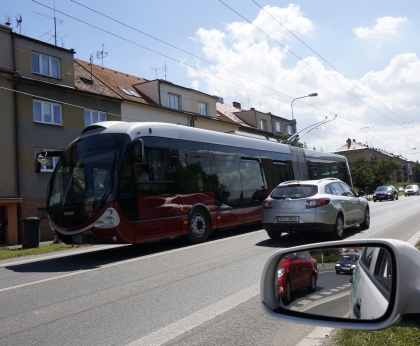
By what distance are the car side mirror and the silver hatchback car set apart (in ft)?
27.7

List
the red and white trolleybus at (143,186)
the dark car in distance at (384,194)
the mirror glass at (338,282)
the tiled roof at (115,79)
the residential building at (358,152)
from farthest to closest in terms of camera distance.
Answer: the residential building at (358,152), the dark car in distance at (384,194), the tiled roof at (115,79), the red and white trolleybus at (143,186), the mirror glass at (338,282)

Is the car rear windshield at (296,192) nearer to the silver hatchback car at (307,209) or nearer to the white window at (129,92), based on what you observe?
the silver hatchback car at (307,209)

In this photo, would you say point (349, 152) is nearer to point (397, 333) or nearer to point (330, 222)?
point (330, 222)

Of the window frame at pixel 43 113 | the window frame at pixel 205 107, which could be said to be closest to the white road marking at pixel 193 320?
the window frame at pixel 43 113

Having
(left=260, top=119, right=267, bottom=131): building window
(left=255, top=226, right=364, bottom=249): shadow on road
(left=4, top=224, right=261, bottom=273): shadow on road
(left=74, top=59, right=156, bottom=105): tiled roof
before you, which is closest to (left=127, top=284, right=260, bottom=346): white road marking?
(left=4, top=224, right=261, bottom=273): shadow on road

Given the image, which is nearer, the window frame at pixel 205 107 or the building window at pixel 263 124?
the window frame at pixel 205 107

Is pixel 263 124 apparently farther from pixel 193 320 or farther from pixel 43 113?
pixel 193 320

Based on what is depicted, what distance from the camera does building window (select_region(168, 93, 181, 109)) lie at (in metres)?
35.1

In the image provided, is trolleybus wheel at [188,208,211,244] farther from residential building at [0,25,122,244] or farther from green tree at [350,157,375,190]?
green tree at [350,157,375,190]

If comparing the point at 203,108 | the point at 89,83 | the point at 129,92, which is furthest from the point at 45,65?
the point at 203,108

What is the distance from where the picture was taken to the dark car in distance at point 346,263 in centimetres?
226

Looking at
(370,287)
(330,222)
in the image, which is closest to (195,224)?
(330,222)

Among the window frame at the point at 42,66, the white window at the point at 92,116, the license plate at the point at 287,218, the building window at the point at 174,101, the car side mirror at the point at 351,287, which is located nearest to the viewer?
the car side mirror at the point at 351,287

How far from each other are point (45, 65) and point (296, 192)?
19658 millimetres
